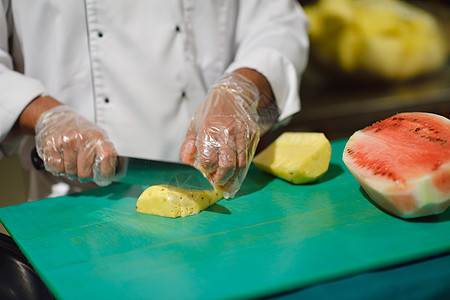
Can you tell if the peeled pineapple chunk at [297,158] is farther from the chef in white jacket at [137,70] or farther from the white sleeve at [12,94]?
the white sleeve at [12,94]

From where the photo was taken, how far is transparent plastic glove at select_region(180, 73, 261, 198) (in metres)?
1.09

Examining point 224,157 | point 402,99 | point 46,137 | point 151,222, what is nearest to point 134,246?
point 151,222

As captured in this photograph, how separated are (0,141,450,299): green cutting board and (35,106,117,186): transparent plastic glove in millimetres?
74

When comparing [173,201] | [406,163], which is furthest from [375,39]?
[173,201]

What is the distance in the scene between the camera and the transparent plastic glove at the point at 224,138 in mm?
1088

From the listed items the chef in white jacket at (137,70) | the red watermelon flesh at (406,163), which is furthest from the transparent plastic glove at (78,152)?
the red watermelon flesh at (406,163)

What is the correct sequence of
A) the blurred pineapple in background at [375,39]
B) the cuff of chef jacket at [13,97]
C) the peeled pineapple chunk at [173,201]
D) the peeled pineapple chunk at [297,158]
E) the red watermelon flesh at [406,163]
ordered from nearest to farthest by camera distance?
1. the red watermelon flesh at [406,163]
2. the peeled pineapple chunk at [173,201]
3. the peeled pineapple chunk at [297,158]
4. the cuff of chef jacket at [13,97]
5. the blurred pineapple in background at [375,39]

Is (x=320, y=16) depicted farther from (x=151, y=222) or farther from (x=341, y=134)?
(x=151, y=222)

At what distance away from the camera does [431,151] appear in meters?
1.00

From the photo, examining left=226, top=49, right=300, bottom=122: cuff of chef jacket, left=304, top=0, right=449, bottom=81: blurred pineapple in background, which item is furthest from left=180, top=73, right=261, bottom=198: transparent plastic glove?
left=304, top=0, right=449, bottom=81: blurred pineapple in background

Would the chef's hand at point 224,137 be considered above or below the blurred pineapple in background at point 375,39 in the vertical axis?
above

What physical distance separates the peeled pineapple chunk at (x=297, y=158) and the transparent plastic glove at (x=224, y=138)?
95 mm

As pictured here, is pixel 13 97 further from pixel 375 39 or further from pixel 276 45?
pixel 375 39

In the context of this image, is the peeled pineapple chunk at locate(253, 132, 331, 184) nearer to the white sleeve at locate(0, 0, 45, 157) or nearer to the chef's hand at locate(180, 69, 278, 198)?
the chef's hand at locate(180, 69, 278, 198)
